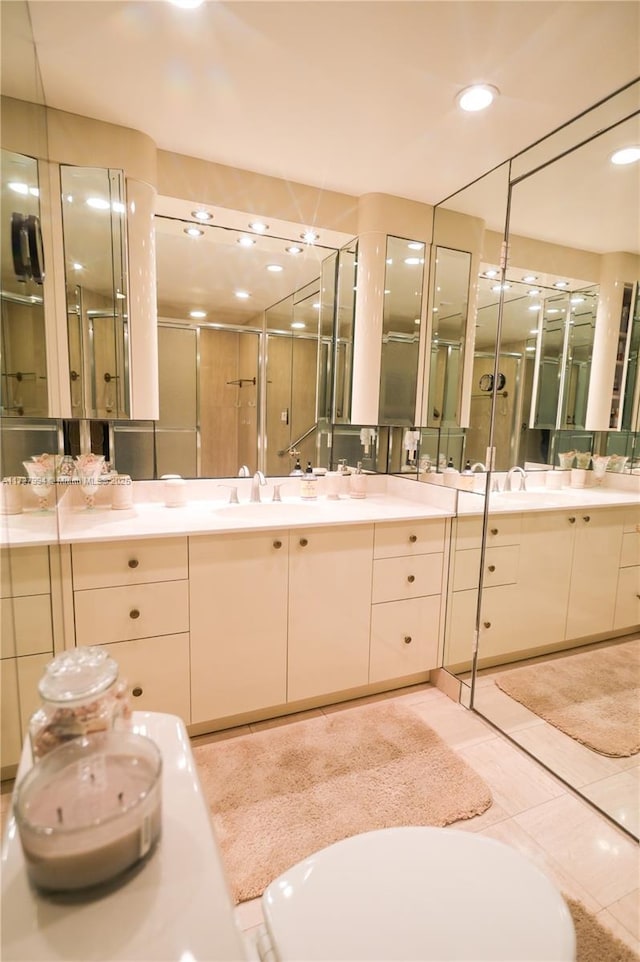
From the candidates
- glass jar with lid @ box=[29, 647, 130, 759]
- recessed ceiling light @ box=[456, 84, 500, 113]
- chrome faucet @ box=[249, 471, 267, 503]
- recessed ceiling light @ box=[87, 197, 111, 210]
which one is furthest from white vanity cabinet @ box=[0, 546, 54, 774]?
recessed ceiling light @ box=[456, 84, 500, 113]

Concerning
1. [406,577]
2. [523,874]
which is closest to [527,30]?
[406,577]

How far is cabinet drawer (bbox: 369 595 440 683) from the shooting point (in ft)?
6.79

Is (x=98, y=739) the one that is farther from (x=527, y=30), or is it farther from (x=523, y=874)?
(x=527, y=30)

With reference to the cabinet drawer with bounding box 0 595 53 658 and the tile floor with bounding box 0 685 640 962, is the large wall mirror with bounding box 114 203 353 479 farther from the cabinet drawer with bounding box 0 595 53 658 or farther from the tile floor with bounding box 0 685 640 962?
the tile floor with bounding box 0 685 640 962

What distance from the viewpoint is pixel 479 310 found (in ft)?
7.51

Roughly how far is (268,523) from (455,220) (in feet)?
6.08

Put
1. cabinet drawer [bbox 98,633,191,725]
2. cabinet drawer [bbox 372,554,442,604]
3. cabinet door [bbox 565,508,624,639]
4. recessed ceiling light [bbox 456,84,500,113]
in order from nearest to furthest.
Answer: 1. recessed ceiling light [bbox 456,84,500,113]
2. cabinet drawer [bbox 98,633,191,725]
3. cabinet drawer [bbox 372,554,442,604]
4. cabinet door [bbox 565,508,624,639]

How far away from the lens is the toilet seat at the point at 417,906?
650 mm

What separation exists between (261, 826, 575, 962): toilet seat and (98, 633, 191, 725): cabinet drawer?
3.49ft

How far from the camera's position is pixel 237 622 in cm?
179

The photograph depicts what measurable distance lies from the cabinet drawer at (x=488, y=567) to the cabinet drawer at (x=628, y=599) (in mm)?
601

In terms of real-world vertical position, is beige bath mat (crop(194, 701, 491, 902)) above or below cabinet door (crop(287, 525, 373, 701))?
below

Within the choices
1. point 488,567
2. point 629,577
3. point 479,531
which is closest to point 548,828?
point 488,567

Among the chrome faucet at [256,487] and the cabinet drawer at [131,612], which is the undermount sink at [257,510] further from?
the cabinet drawer at [131,612]
